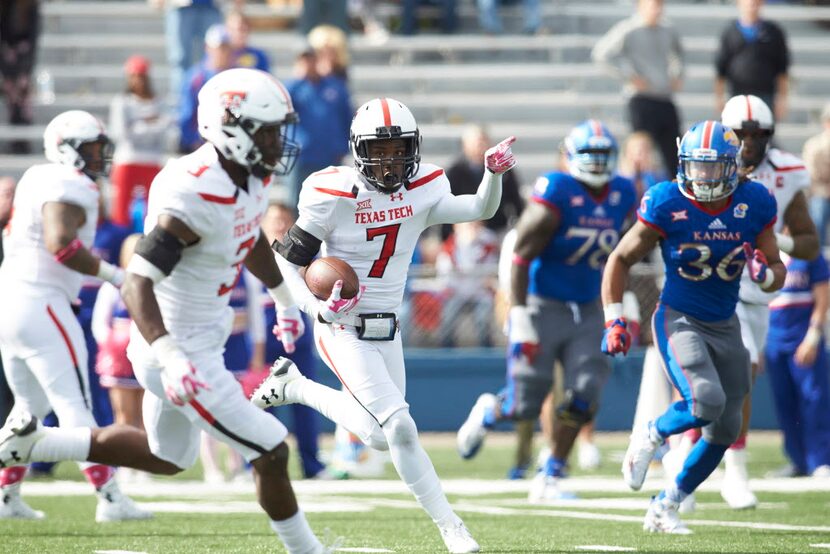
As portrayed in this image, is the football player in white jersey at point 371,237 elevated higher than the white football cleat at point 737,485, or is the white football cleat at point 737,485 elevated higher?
the football player in white jersey at point 371,237

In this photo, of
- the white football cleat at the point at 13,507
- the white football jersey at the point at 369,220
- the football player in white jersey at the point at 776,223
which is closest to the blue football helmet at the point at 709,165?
the football player in white jersey at the point at 776,223

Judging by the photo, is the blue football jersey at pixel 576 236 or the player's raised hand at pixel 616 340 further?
the blue football jersey at pixel 576 236

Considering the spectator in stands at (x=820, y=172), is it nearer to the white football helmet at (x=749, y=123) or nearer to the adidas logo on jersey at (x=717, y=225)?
the white football helmet at (x=749, y=123)

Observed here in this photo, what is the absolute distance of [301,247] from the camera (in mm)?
6242

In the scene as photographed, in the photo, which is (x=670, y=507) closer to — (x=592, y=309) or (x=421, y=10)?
(x=592, y=309)

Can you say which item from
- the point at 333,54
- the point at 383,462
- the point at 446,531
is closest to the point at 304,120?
the point at 333,54

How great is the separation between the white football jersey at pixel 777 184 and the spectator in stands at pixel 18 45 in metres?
8.20

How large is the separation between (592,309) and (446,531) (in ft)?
9.03

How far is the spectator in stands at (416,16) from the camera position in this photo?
15596 mm

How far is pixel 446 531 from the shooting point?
5715 mm

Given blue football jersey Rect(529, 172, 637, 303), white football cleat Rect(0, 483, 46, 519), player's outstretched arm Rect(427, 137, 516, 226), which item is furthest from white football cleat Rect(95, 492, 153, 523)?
blue football jersey Rect(529, 172, 637, 303)

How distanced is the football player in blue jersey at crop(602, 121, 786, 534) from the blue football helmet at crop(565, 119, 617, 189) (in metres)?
1.52

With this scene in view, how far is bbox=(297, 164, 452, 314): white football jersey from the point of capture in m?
6.12

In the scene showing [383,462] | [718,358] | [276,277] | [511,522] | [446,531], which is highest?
[276,277]
